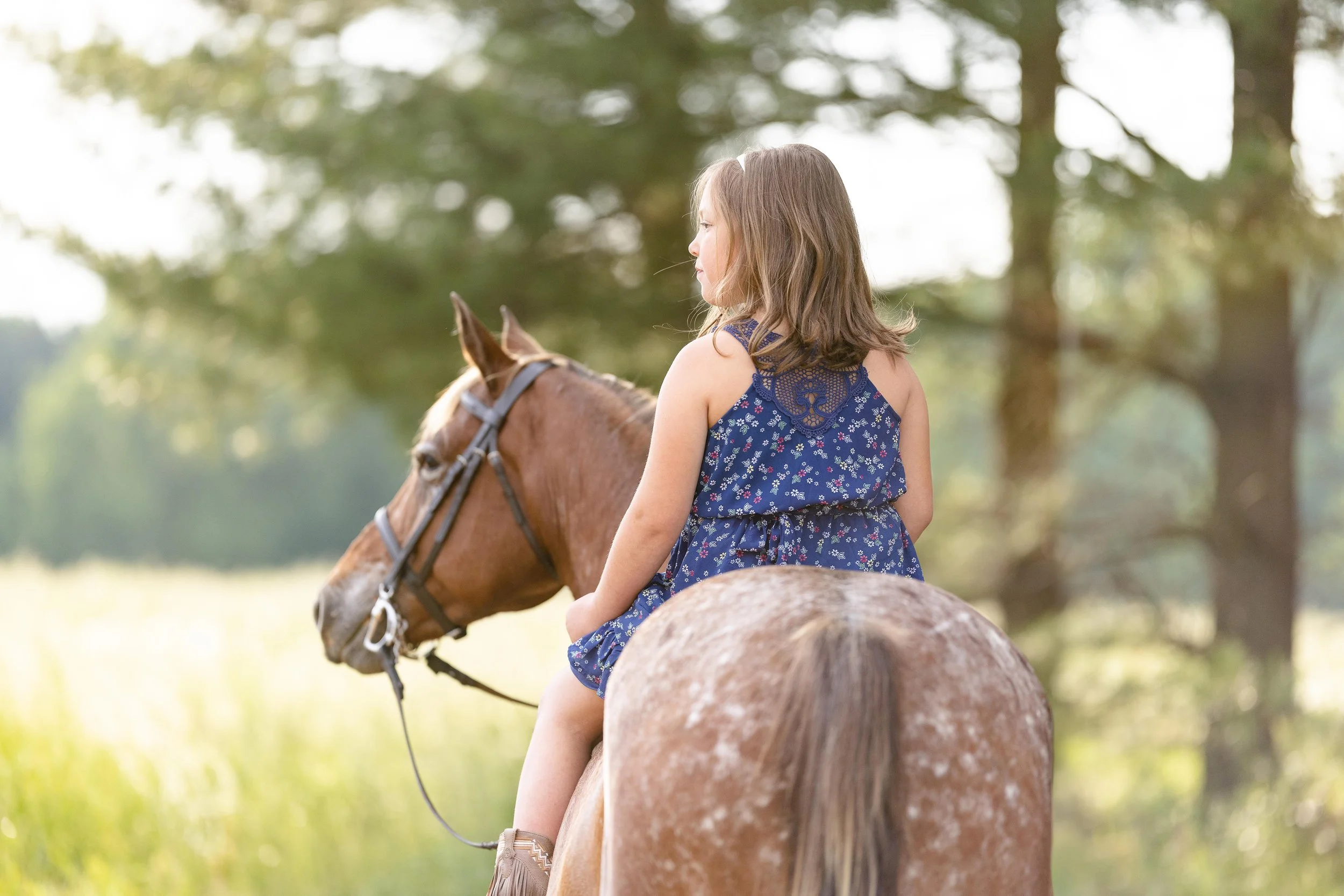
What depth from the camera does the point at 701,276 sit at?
6.56ft

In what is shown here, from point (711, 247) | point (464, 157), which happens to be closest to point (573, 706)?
point (711, 247)

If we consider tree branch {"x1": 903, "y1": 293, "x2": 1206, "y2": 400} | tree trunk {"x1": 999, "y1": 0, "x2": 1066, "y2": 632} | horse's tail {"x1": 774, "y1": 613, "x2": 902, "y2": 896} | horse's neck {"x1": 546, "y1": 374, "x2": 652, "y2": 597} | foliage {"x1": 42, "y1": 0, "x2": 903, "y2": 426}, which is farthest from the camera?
tree branch {"x1": 903, "y1": 293, "x2": 1206, "y2": 400}

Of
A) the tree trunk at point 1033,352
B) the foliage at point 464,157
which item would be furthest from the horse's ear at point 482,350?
the tree trunk at point 1033,352

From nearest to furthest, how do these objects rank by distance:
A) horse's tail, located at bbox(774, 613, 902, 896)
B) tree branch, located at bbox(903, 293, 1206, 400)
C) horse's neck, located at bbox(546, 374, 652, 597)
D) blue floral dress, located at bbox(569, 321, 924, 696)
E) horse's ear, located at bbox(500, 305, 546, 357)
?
horse's tail, located at bbox(774, 613, 902, 896), blue floral dress, located at bbox(569, 321, 924, 696), horse's neck, located at bbox(546, 374, 652, 597), horse's ear, located at bbox(500, 305, 546, 357), tree branch, located at bbox(903, 293, 1206, 400)

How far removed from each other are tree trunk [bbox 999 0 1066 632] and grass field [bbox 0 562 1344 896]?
44 cm

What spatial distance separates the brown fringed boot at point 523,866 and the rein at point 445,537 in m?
0.39

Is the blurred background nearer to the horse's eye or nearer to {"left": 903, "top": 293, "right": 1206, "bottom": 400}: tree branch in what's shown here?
{"left": 903, "top": 293, "right": 1206, "bottom": 400}: tree branch

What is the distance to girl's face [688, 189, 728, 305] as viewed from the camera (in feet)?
6.20

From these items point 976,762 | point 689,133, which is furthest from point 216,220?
point 976,762

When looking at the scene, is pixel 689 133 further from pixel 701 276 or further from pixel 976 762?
pixel 976 762

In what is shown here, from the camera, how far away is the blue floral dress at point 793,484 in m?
1.79

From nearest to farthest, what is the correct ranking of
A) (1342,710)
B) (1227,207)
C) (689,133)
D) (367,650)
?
(367,650) < (1227,207) < (1342,710) < (689,133)

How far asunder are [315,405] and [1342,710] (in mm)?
7317

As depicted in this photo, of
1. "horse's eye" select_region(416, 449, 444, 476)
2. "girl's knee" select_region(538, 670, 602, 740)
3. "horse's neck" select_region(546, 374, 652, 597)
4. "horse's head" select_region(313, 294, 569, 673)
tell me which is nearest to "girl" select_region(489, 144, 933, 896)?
"girl's knee" select_region(538, 670, 602, 740)
